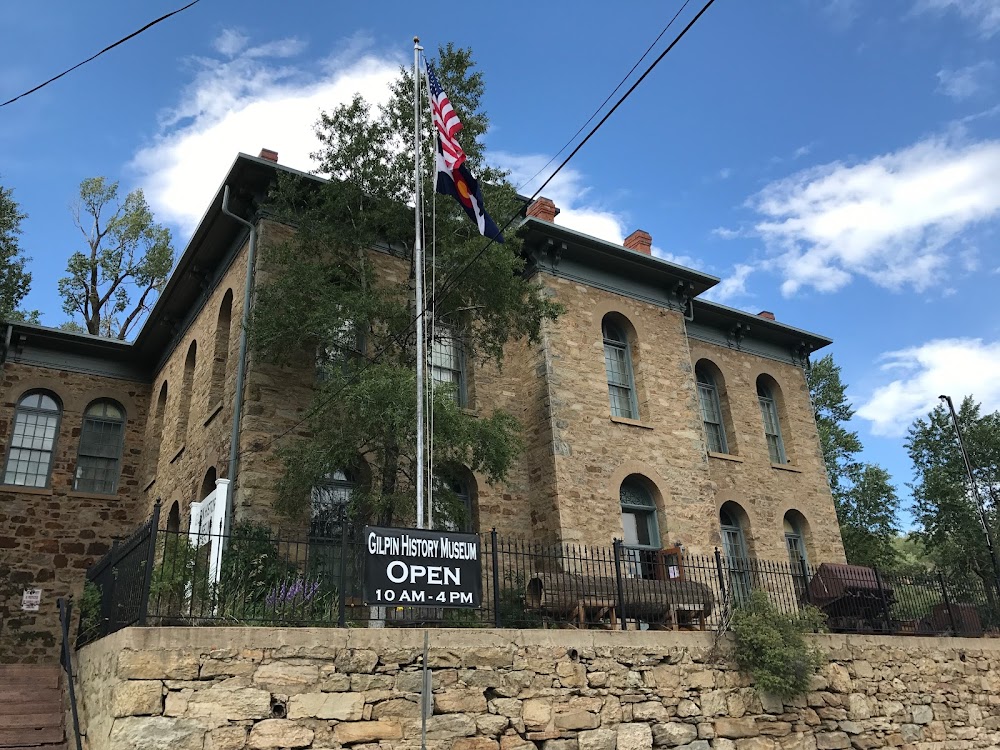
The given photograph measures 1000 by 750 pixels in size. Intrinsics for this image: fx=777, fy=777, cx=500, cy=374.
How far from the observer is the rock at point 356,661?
24.2 ft

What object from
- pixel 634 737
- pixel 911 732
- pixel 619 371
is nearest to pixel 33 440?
pixel 619 371

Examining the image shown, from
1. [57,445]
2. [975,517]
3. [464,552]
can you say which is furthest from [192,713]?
[975,517]

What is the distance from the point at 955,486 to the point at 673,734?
21.5 m

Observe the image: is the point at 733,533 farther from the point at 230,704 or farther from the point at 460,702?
the point at 230,704

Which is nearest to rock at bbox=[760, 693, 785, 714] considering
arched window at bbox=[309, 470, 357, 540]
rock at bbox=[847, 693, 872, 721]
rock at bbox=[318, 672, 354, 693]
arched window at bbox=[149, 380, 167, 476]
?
rock at bbox=[847, 693, 872, 721]

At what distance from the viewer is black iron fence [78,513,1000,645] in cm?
797

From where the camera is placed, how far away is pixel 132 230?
28734 millimetres

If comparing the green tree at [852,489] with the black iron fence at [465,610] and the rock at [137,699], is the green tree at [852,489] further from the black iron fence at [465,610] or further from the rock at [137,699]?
the rock at [137,699]

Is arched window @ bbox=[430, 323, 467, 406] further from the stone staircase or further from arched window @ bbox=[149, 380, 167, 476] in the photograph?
the stone staircase

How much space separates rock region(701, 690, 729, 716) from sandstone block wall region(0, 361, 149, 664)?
13.3m

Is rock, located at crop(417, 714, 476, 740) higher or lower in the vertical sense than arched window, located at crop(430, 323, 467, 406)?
lower

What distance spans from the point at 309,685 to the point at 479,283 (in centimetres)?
720

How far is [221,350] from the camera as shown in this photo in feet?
48.5

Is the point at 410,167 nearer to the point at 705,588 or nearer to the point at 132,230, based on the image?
the point at 705,588
